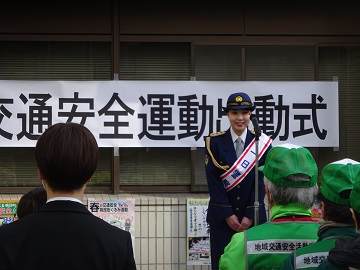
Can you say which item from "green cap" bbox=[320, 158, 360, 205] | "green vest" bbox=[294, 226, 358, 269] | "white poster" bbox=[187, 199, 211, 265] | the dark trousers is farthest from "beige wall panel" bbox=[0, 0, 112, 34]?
"green vest" bbox=[294, 226, 358, 269]

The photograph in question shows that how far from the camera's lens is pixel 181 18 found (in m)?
8.07

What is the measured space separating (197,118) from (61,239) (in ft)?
18.6

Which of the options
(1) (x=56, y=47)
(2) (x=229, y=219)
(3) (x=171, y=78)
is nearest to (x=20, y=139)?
(1) (x=56, y=47)

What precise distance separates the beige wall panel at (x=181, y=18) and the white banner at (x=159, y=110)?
64 cm

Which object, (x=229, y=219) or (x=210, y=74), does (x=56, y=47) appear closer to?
(x=210, y=74)

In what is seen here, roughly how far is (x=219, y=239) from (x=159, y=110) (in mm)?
2275

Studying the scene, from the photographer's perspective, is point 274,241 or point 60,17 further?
point 60,17

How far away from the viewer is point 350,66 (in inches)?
329

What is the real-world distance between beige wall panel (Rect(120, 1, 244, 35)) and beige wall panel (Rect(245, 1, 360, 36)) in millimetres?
184

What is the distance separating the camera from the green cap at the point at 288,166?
134 inches

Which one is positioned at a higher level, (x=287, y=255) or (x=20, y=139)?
(x=20, y=139)

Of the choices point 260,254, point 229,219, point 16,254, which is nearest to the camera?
point 16,254

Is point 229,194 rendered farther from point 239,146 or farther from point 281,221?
point 281,221

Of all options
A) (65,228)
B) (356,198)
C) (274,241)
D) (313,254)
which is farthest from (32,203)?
(356,198)
